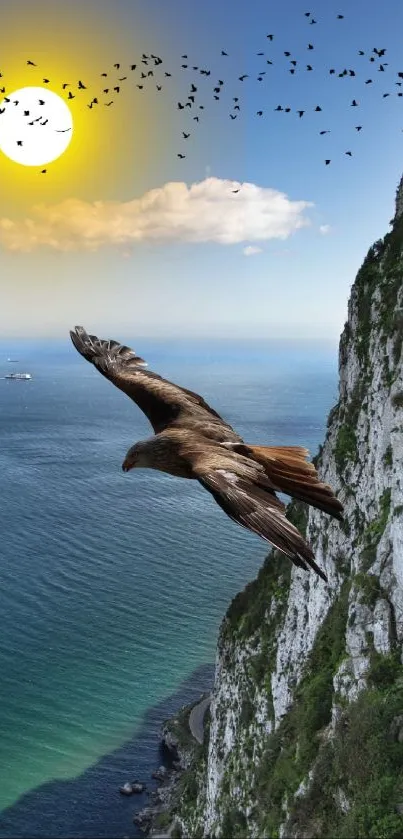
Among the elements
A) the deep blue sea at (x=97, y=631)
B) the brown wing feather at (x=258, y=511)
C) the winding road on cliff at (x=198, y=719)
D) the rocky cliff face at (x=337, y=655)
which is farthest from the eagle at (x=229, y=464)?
the winding road on cliff at (x=198, y=719)

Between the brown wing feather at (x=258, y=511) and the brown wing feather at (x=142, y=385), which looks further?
the brown wing feather at (x=142, y=385)

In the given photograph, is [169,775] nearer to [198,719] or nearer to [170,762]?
[170,762]

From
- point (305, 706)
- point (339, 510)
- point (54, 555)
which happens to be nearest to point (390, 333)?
point (305, 706)

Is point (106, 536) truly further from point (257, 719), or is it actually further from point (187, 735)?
point (257, 719)

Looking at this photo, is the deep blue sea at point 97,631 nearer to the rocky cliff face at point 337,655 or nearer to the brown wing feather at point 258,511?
the rocky cliff face at point 337,655

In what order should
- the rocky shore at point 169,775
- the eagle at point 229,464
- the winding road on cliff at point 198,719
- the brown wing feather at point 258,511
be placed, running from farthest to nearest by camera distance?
the winding road on cliff at point 198,719
the rocky shore at point 169,775
the eagle at point 229,464
the brown wing feather at point 258,511

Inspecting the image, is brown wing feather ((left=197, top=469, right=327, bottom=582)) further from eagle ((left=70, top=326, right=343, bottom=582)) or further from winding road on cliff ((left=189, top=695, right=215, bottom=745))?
winding road on cliff ((left=189, top=695, right=215, bottom=745))

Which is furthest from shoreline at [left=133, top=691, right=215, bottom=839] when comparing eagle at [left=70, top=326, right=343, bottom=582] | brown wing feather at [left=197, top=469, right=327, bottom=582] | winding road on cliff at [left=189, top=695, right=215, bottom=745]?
brown wing feather at [left=197, top=469, right=327, bottom=582]
